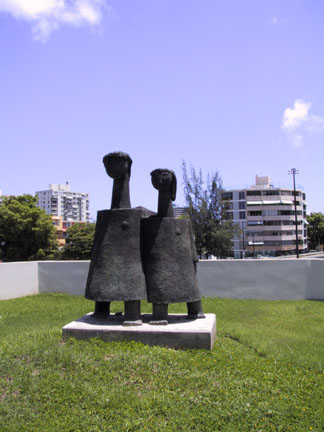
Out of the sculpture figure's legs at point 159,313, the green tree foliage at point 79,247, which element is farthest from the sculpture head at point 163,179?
the green tree foliage at point 79,247

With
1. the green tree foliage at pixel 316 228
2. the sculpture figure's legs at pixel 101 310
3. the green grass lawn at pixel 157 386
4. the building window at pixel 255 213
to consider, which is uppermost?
the building window at pixel 255 213

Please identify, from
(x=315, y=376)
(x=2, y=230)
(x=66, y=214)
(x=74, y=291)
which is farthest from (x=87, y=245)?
(x=66, y=214)

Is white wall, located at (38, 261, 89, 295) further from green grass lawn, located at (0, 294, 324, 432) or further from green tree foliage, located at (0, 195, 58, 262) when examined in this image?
green tree foliage, located at (0, 195, 58, 262)

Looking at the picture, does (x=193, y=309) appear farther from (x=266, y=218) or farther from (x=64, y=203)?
(x=64, y=203)

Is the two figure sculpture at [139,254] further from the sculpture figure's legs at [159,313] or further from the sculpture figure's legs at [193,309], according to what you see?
the sculpture figure's legs at [193,309]

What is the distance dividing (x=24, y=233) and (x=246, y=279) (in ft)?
68.1

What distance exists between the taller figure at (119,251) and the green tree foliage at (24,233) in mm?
23480

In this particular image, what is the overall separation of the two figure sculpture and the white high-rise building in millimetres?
100147

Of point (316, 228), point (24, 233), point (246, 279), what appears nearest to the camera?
point (246, 279)

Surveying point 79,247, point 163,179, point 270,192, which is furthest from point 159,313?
point 270,192

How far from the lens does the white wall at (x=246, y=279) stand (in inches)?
512

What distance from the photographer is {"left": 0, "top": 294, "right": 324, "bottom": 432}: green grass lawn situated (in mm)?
4133

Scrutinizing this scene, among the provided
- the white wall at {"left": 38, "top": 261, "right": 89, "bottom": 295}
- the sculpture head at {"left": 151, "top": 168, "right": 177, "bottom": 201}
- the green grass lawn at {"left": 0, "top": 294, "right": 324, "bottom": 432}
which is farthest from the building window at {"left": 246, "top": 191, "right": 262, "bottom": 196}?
the sculpture head at {"left": 151, "top": 168, "right": 177, "bottom": 201}

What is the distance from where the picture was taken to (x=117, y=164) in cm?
671
